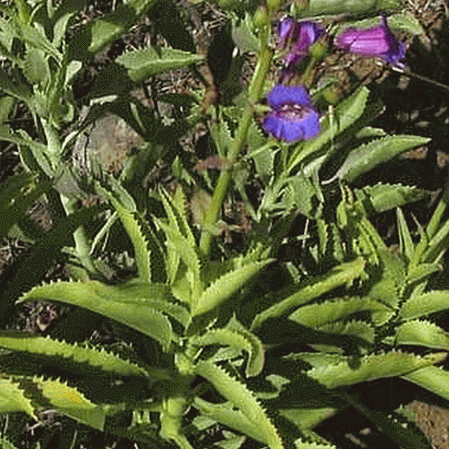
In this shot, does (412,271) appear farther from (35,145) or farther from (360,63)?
(360,63)

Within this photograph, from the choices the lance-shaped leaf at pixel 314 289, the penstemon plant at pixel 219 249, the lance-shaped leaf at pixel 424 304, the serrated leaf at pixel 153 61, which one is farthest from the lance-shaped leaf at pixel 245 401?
the serrated leaf at pixel 153 61

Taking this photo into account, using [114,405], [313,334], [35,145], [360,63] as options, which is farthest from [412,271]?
[360,63]

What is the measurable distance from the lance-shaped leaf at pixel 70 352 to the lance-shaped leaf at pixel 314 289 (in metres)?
0.27

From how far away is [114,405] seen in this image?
223 cm

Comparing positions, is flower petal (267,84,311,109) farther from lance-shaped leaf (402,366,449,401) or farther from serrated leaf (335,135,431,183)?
lance-shaped leaf (402,366,449,401)

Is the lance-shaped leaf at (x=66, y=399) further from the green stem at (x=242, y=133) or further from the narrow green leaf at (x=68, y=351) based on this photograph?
the green stem at (x=242, y=133)

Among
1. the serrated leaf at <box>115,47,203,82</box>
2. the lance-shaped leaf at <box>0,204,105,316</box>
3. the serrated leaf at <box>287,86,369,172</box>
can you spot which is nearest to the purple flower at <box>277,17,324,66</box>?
the serrated leaf at <box>115,47,203,82</box>

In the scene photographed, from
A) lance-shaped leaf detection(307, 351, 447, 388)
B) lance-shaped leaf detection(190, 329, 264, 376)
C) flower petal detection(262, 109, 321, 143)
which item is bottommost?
lance-shaped leaf detection(307, 351, 447, 388)

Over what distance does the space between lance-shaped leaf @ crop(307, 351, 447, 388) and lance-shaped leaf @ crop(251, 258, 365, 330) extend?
191 mm

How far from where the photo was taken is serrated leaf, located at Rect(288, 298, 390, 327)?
7.18 ft

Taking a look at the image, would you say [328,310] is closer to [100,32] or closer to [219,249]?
[219,249]

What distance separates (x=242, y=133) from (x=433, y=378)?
0.84 metres

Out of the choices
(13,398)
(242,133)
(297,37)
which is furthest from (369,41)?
(13,398)

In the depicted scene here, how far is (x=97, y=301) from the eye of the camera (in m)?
1.99
